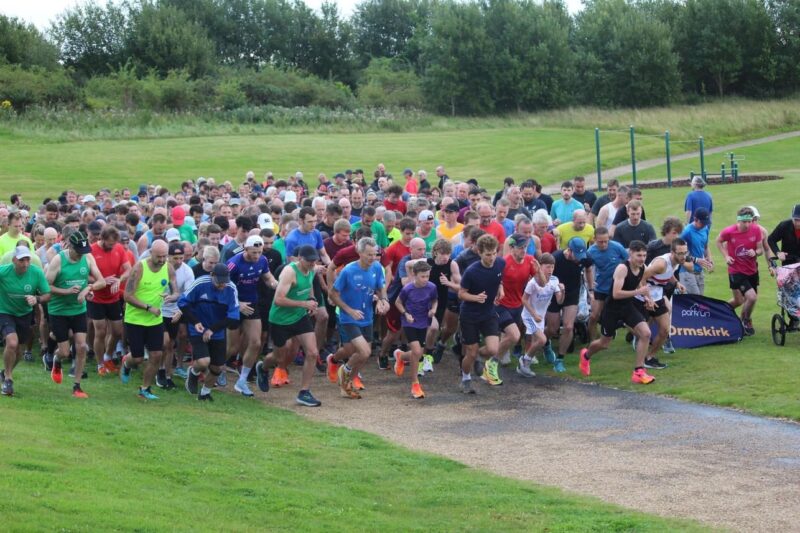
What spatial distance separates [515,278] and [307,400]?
134 inches

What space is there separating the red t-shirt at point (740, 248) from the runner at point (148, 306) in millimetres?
8585

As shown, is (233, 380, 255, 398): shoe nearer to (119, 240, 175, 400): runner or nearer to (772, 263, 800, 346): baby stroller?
(119, 240, 175, 400): runner

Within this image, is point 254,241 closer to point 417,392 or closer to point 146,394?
point 146,394

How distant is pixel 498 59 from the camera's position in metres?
76.8

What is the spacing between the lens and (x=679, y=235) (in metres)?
17.2

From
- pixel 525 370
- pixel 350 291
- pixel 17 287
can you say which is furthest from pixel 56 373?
pixel 525 370

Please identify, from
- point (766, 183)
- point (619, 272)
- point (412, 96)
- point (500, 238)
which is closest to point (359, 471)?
point (619, 272)

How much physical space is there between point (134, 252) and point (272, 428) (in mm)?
5773

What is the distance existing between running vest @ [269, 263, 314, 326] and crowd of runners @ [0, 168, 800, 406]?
0.06 feet

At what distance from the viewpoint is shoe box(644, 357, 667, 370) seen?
16.4 m

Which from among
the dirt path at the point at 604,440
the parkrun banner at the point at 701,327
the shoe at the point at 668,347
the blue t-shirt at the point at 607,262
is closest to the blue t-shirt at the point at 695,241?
the parkrun banner at the point at 701,327

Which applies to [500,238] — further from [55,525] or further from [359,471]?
[55,525]

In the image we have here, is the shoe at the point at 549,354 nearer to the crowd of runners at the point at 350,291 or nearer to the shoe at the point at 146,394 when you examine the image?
the crowd of runners at the point at 350,291

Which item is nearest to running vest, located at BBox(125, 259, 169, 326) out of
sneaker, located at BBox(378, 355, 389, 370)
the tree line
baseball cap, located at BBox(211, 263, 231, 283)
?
baseball cap, located at BBox(211, 263, 231, 283)
